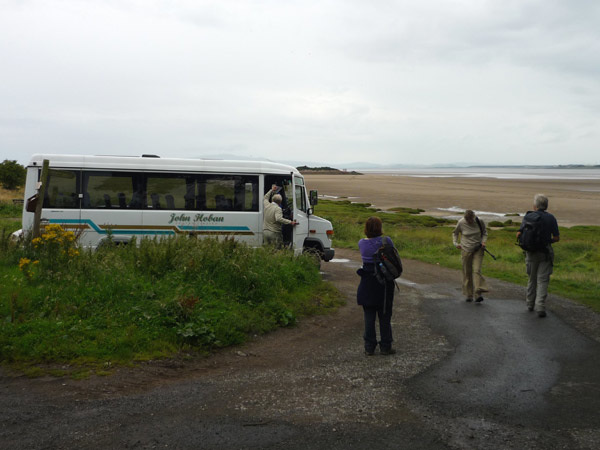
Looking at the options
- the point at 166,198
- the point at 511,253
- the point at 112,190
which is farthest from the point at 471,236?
the point at 511,253

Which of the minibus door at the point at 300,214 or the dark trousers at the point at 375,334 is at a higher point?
the minibus door at the point at 300,214

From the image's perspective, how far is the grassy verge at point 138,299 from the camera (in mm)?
6832

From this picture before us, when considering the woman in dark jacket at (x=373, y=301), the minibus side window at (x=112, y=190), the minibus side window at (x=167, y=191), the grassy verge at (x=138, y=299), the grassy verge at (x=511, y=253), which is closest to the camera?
the grassy verge at (x=138, y=299)

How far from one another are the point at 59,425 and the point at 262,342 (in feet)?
11.2

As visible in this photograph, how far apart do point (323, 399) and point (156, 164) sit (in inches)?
375

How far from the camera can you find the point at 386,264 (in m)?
7.15

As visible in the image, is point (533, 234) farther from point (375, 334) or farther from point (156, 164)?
point (156, 164)

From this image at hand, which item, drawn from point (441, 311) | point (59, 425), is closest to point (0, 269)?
point (59, 425)

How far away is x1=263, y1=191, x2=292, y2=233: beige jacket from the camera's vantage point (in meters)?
13.0

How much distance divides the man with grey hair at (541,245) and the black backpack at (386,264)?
12.2ft

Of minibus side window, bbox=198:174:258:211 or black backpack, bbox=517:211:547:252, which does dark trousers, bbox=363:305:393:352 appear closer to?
black backpack, bbox=517:211:547:252

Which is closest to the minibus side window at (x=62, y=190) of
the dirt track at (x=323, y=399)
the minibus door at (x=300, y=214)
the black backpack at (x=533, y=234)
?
the minibus door at (x=300, y=214)

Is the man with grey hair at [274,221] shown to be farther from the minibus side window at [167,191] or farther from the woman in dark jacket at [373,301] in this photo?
the woman in dark jacket at [373,301]

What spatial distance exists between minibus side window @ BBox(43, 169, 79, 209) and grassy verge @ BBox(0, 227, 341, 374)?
2.68m
